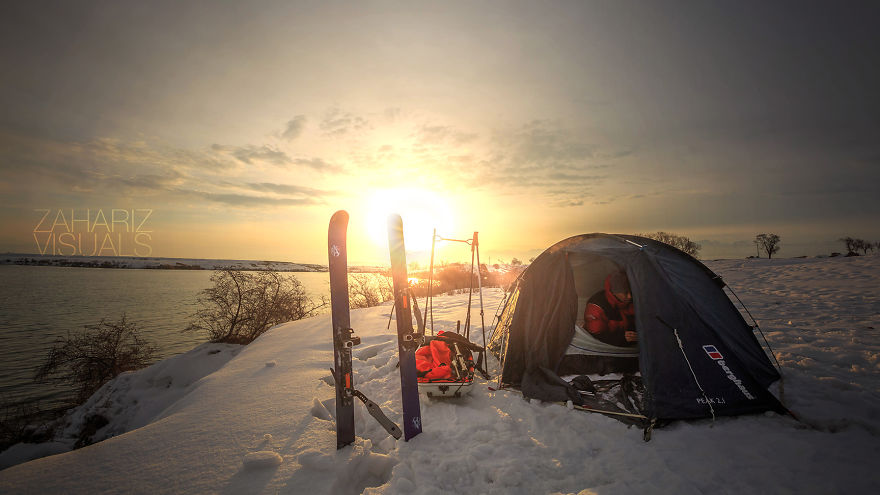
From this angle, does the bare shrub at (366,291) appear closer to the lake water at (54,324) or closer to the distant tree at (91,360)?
the lake water at (54,324)

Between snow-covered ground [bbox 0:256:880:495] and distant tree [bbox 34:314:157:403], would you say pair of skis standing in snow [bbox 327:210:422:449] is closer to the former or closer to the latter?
snow-covered ground [bbox 0:256:880:495]

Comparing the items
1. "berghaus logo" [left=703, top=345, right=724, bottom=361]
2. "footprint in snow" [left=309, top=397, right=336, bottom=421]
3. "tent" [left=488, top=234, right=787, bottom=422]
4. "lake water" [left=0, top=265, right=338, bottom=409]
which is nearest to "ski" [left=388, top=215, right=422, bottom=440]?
"footprint in snow" [left=309, top=397, right=336, bottom=421]

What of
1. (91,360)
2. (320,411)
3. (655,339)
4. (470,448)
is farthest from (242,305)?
(655,339)

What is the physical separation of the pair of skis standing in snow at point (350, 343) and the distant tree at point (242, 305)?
9056mm

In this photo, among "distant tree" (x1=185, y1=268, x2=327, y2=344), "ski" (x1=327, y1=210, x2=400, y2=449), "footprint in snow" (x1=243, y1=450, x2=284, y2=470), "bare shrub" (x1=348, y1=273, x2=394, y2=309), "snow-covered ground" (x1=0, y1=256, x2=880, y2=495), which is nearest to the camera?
"snow-covered ground" (x1=0, y1=256, x2=880, y2=495)

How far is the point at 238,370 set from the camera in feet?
18.6

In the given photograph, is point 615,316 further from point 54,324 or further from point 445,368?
point 54,324

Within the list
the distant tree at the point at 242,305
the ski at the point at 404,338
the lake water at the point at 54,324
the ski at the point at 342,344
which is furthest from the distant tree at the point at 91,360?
the ski at the point at 404,338

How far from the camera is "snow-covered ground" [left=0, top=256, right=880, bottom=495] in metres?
2.62

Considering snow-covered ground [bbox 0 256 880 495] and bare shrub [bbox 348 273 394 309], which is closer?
snow-covered ground [bbox 0 256 880 495]

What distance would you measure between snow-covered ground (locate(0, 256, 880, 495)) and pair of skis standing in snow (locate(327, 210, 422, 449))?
24 centimetres

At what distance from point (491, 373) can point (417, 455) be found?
2671mm

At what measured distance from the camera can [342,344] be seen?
131 inches

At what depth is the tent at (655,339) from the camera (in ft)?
12.0
